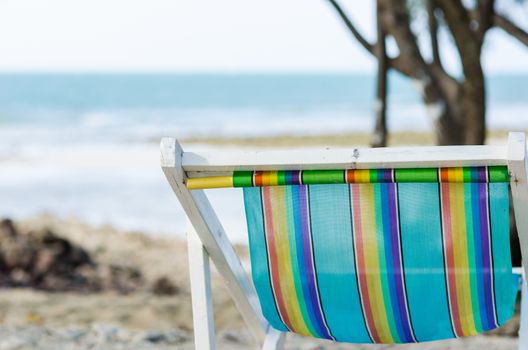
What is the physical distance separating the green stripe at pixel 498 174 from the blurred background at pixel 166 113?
9.02ft

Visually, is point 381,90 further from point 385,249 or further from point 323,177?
point 323,177

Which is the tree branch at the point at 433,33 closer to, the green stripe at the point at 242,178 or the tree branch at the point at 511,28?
the tree branch at the point at 511,28

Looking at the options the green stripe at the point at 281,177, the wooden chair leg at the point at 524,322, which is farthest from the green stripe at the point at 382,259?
the wooden chair leg at the point at 524,322

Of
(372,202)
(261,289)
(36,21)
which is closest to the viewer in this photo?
(372,202)

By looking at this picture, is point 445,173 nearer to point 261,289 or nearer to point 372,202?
point 372,202

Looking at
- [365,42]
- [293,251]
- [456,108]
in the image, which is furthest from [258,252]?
[365,42]

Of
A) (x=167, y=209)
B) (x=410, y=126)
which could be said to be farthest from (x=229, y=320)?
(x=410, y=126)

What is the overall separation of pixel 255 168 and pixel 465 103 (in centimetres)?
378

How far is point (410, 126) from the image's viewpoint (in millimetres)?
27188

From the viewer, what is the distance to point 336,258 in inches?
84.3

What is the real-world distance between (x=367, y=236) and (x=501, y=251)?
314 millimetres

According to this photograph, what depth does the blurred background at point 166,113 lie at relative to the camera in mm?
5551

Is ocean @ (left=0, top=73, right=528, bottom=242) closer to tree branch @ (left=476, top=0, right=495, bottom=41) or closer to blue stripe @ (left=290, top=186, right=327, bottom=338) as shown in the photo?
tree branch @ (left=476, top=0, right=495, bottom=41)

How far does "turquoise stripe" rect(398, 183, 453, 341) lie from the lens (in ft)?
6.62
